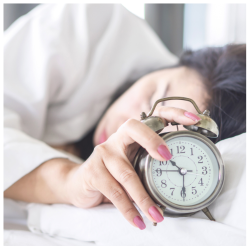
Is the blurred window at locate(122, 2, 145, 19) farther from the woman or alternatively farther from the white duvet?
the white duvet

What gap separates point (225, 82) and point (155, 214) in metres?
0.38

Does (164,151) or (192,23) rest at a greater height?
(192,23)

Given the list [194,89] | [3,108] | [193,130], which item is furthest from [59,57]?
[193,130]

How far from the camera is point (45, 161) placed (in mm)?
554

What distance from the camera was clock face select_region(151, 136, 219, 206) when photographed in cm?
34

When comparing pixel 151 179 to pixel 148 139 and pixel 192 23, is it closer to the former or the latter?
pixel 148 139

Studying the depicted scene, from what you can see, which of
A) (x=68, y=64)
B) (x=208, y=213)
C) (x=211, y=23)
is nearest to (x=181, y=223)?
(x=208, y=213)

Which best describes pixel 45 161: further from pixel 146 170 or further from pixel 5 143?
pixel 146 170

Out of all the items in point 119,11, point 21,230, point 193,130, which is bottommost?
point 21,230

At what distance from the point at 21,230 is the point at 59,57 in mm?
503

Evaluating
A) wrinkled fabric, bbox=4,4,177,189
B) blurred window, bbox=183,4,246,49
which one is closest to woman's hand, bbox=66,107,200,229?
wrinkled fabric, bbox=4,4,177,189

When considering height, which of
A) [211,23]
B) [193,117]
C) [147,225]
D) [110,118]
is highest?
[211,23]

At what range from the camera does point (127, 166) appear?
363 millimetres

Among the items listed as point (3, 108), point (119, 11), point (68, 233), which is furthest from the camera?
point (119, 11)
